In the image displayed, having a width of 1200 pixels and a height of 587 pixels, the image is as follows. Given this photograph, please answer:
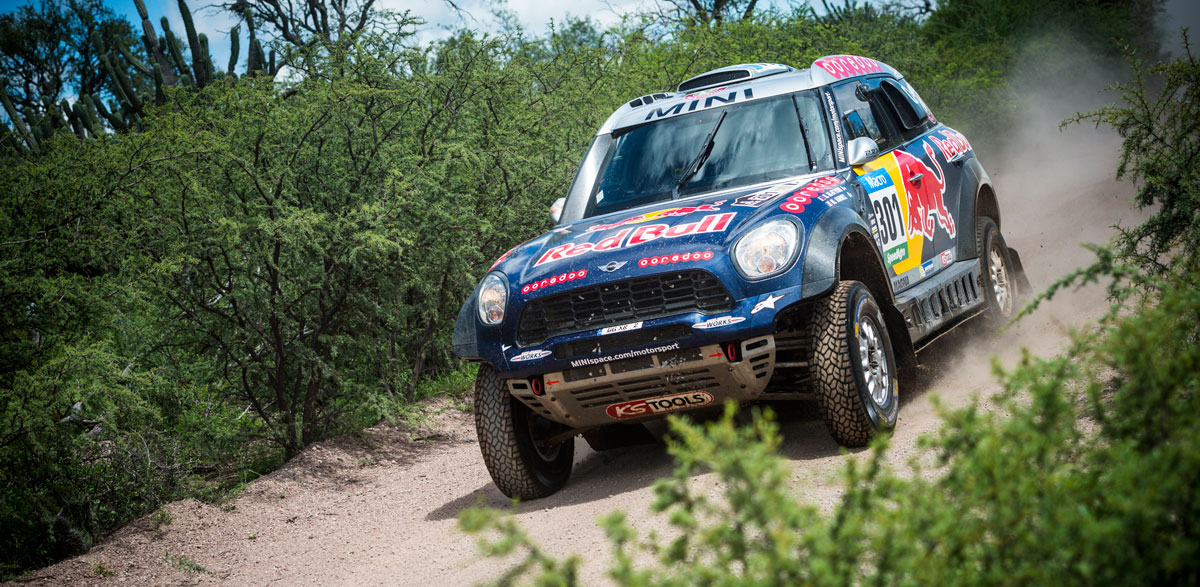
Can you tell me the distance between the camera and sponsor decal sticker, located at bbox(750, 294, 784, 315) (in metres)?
5.04

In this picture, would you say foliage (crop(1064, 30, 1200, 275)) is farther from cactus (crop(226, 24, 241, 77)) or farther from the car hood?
cactus (crop(226, 24, 241, 77))

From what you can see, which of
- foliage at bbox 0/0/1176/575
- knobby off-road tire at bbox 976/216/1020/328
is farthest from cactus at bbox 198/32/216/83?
knobby off-road tire at bbox 976/216/1020/328

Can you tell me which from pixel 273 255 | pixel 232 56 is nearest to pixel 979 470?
pixel 273 255

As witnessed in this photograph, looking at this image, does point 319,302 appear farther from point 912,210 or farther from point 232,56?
point 232,56

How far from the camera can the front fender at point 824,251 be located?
512cm

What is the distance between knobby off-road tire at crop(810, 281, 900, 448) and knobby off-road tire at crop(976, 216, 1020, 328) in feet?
9.09

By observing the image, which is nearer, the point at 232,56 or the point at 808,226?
the point at 808,226

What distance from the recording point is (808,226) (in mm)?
5293

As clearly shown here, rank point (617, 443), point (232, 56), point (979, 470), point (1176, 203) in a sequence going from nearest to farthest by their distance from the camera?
point (979, 470) < point (1176, 203) < point (617, 443) < point (232, 56)

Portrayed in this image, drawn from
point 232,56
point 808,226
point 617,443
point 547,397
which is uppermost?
point 232,56

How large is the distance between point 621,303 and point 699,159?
1592 millimetres

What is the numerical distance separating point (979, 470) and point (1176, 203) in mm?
4620

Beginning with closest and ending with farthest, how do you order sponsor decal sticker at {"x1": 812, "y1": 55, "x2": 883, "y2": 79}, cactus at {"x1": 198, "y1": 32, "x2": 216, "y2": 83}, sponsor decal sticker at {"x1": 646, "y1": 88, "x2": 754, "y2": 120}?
sponsor decal sticker at {"x1": 646, "y1": 88, "x2": 754, "y2": 120} < sponsor decal sticker at {"x1": 812, "y1": 55, "x2": 883, "y2": 79} < cactus at {"x1": 198, "y1": 32, "x2": 216, "y2": 83}

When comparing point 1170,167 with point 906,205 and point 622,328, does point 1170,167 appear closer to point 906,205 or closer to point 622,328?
point 906,205
